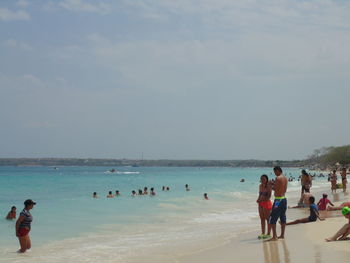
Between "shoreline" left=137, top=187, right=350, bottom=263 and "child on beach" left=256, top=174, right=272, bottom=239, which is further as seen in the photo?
"child on beach" left=256, top=174, right=272, bottom=239

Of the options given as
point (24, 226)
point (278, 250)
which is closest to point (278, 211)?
point (278, 250)

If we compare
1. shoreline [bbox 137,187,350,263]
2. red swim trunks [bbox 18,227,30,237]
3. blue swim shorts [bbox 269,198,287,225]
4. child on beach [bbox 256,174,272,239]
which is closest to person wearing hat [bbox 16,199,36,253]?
red swim trunks [bbox 18,227,30,237]

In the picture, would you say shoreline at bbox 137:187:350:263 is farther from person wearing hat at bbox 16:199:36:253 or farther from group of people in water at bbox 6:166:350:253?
person wearing hat at bbox 16:199:36:253

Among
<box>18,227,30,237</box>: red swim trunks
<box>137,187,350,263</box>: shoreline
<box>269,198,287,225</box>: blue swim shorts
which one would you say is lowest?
<box>137,187,350,263</box>: shoreline

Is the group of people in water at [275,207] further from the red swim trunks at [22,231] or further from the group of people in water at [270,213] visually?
the red swim trunks at [22,231]

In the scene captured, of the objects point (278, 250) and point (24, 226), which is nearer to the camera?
point (278, 250)

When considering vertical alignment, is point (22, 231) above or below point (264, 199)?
below

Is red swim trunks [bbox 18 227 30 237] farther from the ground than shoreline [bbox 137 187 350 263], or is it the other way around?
red swim trunks [bbox 18 227 30 237]

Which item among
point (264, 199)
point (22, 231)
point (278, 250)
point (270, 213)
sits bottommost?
point (278, 250)

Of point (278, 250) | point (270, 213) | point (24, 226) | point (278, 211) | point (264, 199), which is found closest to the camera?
point (278, 250)

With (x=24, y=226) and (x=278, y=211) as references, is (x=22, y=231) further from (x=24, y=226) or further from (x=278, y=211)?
(x=278, y=211)

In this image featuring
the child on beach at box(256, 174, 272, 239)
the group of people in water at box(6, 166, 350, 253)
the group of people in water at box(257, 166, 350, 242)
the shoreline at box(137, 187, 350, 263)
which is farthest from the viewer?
the child on beach at box(256, 174, 272, 239)

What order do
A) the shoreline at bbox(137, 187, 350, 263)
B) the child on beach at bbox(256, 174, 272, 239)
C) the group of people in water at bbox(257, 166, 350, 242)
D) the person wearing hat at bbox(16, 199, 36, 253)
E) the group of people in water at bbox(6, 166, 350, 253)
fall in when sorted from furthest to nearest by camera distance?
the person wearing hat at bbox(16, 199, 36, 253), the child on beach at bbox(256, 174, 272, 239), the group of people in water at bbox(6, 166, 350, 253), the group of people in water at bbox(257, 166, 350, 242), the shoreline at bbox(137, 187, 350, 263)

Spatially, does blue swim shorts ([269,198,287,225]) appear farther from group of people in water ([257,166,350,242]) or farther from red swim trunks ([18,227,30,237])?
red swim trunks ([18,227,30,237])
